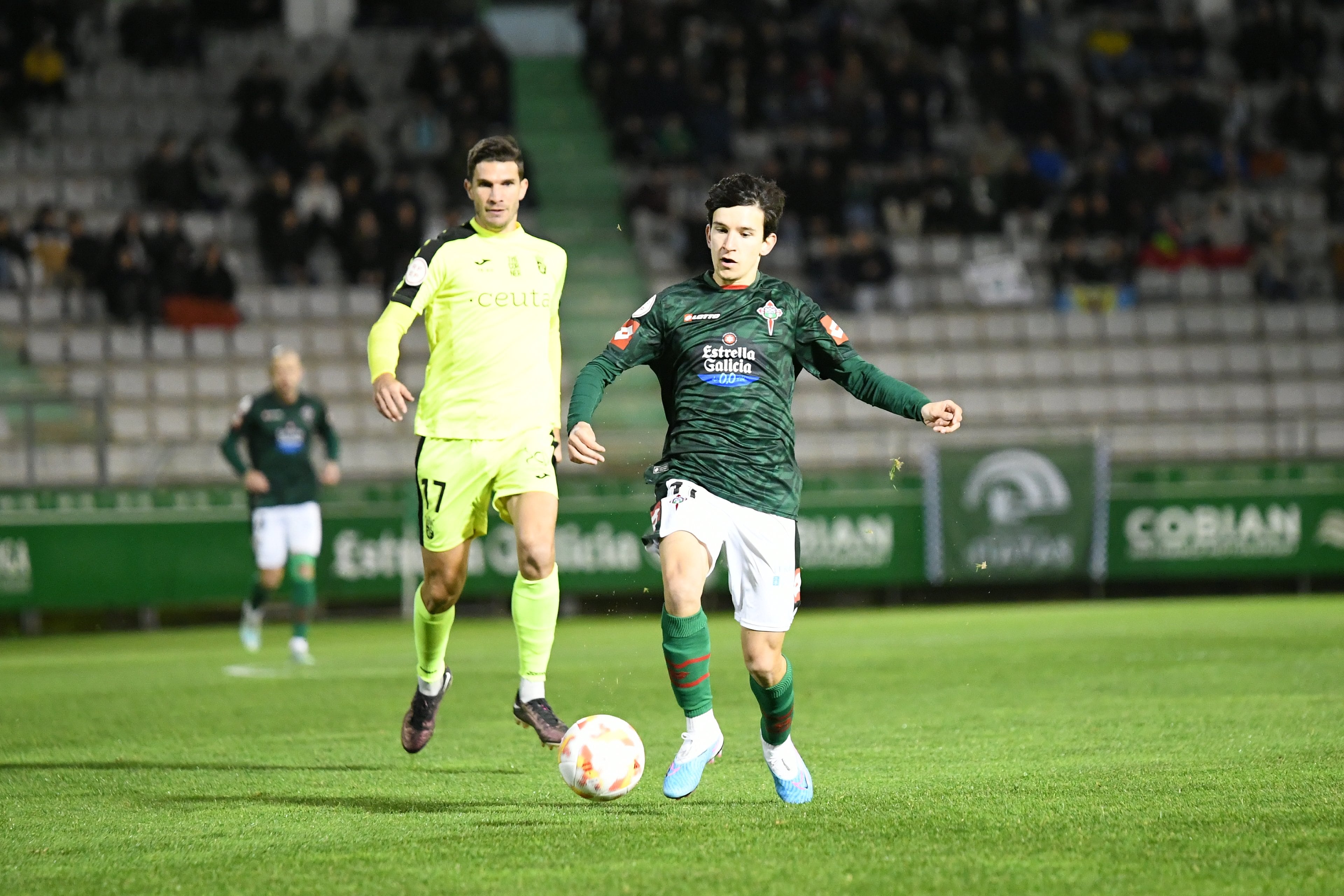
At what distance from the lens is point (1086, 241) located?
2166 centimetres

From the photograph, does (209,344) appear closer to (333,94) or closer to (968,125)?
(333,94)

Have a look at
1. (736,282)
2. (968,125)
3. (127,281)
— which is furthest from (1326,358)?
(736,282)

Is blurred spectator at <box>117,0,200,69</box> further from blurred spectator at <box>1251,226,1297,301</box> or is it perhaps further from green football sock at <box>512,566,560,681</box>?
green football sock at <box>512,566,560,681</box>

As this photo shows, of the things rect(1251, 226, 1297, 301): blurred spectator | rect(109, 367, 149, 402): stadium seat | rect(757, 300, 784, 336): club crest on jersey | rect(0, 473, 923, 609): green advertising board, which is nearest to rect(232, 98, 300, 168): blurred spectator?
rect(109, 367, 149, 402): stadium seat

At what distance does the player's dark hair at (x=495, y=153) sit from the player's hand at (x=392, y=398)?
1107 millimetres

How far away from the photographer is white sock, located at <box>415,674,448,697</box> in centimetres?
692

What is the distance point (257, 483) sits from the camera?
12.9 metres

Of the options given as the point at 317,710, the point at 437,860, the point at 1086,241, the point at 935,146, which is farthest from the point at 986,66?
the point at 437,860

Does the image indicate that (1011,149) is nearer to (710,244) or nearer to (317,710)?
(317,710)

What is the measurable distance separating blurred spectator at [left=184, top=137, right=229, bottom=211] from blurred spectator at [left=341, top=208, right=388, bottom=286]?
190 cm

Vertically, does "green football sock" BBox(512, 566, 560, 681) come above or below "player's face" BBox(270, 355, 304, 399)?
below

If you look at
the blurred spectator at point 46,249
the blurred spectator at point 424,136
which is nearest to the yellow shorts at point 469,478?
the blurred spectator at point 46,249

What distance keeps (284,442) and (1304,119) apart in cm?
1646

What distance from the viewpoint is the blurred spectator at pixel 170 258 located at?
19234mm
